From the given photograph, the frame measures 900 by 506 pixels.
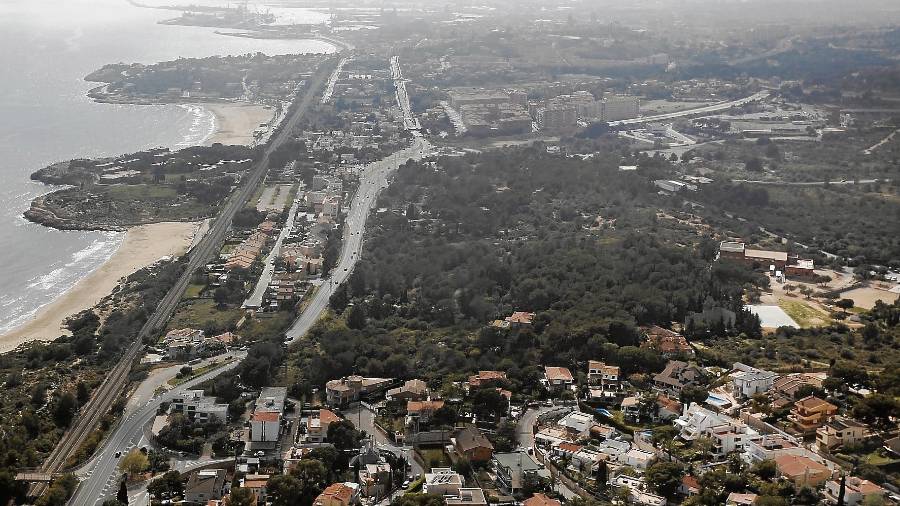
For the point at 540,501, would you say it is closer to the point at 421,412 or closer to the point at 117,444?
the point at 421,412

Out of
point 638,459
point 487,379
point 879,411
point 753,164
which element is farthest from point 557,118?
point 638,459

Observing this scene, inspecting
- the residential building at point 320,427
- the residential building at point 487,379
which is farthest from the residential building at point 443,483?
the residential building at point 487,379

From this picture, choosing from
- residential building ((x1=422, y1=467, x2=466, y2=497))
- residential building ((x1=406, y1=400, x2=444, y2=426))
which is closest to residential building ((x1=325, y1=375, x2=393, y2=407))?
residential building ((x1=406, y1=400, x2=444, y2=426))

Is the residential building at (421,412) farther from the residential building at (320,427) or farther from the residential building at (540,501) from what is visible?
the residential building at (540,501)

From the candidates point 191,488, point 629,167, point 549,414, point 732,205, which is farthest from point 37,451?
point 629,167

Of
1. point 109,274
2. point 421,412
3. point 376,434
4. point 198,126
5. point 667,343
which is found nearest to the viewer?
point 376,434
